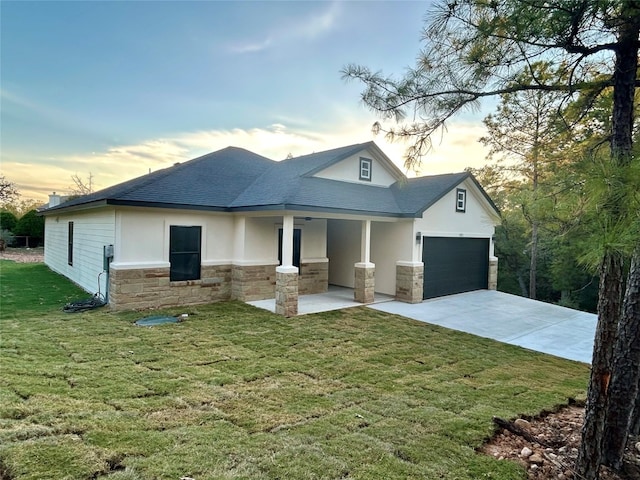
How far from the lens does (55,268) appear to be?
57.1 feet

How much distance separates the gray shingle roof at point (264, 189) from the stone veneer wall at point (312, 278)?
294cm

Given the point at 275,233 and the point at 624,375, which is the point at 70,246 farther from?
the point at 624,375

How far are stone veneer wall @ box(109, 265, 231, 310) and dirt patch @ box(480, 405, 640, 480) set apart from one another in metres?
9.14

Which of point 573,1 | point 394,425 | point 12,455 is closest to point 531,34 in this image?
point 573,1

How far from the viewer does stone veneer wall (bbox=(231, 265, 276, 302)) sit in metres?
11.5

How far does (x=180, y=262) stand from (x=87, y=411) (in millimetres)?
7054

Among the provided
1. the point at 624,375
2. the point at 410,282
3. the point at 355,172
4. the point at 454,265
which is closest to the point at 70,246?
the point at 355,172

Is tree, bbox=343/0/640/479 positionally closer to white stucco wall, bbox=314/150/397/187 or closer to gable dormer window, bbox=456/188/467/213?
white stucco wall, bbox=314/150/397/187

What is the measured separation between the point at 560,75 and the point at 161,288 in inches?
405

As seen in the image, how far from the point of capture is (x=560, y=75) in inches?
165

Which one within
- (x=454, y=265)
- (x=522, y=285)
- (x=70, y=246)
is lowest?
(x=522, y=285)

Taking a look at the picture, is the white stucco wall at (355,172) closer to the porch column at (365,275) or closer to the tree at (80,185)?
the porch column at (365,275)

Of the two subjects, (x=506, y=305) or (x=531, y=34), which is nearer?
(x=531, y=34)

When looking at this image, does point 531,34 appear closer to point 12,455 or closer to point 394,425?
point 394,425
